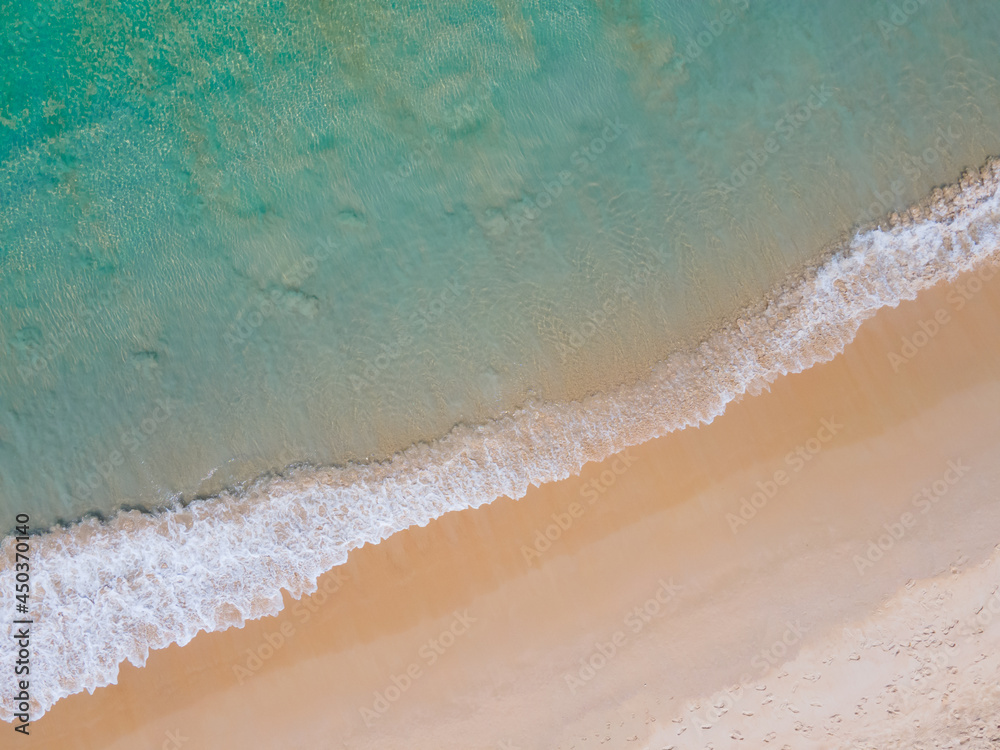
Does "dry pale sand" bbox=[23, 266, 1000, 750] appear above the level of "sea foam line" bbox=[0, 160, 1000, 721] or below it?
below

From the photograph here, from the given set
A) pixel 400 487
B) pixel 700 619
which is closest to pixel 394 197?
pixel 400 487

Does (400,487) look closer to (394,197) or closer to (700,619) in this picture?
(394,197)

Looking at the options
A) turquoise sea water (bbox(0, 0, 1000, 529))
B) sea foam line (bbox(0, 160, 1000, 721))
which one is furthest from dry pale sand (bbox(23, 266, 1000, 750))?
turquoise sea water (bbox(0, 0, 1000, 529))

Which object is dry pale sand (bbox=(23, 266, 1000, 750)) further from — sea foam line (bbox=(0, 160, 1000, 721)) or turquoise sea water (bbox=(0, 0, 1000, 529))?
turquoise sea water (bbox=(0, 0, 1000, 529))

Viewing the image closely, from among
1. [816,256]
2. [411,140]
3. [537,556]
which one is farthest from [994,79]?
[537,556]

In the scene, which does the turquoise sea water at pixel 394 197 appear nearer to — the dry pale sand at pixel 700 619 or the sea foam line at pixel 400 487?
the sea foam line at pixel 400 487

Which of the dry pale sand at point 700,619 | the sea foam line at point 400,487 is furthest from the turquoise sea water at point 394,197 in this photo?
the dry pale sand at point 700,619
